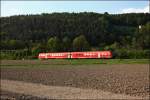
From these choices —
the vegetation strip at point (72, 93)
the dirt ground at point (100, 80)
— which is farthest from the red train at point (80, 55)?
the vegetation strip at point (72, 93)

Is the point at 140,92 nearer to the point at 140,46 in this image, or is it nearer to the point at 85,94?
the point at 85,94

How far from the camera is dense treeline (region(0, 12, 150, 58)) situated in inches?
5162

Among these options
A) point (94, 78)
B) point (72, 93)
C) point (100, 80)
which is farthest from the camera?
point (94, 78)

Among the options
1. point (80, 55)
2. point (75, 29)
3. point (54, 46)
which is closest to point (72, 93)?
point (80, 55)

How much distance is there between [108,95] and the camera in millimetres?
14914

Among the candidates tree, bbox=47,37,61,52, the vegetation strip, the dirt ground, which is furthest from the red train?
the vegetation strip

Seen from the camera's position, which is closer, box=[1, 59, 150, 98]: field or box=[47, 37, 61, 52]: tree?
box=[1, 59, 150, 98]: field

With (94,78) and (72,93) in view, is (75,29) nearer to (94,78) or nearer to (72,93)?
(94,78)

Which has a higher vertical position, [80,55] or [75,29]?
[75,29]

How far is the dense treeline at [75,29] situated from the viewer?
13112cm

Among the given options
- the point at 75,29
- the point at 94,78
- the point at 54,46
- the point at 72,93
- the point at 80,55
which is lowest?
the point at 80,55

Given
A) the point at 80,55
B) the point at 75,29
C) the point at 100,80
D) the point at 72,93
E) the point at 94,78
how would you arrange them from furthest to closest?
1. the point at 75,29
2. the point at 80,55
3. the point at 94,78
4. the point at 100,80
5. the point at 72,93

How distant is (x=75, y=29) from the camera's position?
155m

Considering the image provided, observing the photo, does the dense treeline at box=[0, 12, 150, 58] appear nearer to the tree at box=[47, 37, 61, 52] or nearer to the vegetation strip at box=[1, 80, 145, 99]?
the tree at box=[47, 37, 61, 52]
